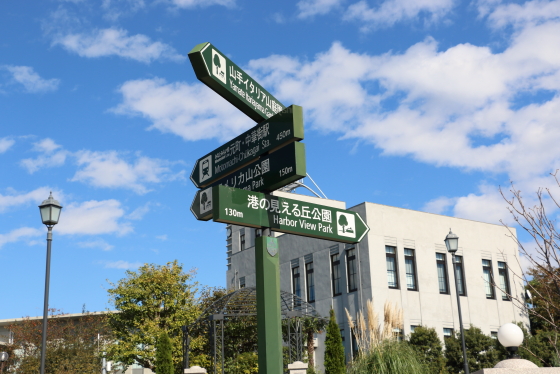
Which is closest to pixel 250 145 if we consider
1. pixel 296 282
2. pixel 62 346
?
pixel 296 282

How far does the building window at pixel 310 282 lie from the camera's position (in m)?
29.7

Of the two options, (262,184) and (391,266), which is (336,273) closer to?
(391,266)

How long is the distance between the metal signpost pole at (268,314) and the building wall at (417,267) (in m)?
19.4

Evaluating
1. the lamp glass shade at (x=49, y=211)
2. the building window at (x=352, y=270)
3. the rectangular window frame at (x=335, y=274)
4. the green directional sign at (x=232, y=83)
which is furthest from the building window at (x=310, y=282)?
the green directional sign at (x=232, y=83)

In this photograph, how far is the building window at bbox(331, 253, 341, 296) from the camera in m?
28.2

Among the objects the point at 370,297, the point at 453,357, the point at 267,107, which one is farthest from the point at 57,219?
the point at 453,357

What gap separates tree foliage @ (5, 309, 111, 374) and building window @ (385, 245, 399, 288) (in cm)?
1414

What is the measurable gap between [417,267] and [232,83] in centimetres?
2248

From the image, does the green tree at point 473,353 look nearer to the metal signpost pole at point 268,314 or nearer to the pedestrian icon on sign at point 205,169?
the pedestrian icon on sign at point 205,169

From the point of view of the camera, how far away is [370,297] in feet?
85.0

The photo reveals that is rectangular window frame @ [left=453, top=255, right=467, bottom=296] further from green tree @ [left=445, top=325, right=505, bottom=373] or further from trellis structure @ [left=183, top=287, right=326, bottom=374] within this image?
trellis structure @ [left=183, top=287, right=326, bottom=374]

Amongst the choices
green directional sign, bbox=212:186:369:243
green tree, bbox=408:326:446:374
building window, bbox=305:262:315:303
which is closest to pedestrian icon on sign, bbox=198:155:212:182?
green directional sign, bbox=212:186:369:243

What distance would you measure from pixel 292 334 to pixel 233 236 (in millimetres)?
18197

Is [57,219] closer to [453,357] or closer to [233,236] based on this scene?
[453,357]
